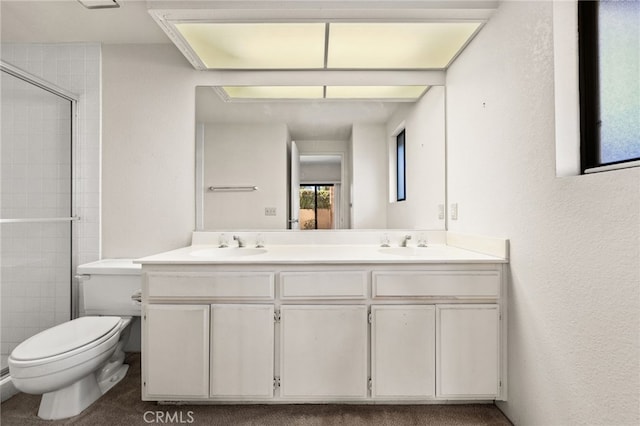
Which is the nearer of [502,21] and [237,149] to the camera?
[502,21]

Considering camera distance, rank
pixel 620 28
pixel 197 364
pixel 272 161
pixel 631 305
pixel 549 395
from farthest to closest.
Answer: pixel 272 161, pixel 197 364, pixel 549 395, pixel 620 28, pixel 631 305

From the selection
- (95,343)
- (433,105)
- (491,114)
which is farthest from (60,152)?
(491,114)

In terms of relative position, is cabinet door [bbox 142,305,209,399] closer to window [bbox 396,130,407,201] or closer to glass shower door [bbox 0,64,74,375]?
glass shower door [bbox 0,64,74,375]

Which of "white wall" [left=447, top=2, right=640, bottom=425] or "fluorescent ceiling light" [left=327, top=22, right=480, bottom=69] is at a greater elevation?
"fluorescent ceiling light" [left=327, top=22, right=480, bottom=69]

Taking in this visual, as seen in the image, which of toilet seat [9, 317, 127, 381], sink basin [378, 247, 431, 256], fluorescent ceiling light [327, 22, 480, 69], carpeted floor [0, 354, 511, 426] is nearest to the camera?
toilet seat [9, 317, 127, 381]

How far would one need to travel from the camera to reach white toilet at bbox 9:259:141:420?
141 centimetres

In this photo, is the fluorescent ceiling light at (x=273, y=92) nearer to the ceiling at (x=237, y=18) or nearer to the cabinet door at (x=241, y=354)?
the ceiling at (x=237, y=18)

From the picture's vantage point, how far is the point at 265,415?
155 centimetres

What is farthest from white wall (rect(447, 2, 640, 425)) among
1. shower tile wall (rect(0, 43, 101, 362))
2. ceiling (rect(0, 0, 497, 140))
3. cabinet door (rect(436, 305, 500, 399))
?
shower tile wall (rect(0, 43, 101, 362))

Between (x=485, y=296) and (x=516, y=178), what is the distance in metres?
0.60

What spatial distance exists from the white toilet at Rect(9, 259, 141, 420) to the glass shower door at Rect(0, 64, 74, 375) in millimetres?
443

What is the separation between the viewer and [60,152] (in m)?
2.21

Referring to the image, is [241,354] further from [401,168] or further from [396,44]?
[396,44]

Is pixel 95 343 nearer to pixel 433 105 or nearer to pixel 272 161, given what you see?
pixel 272 161
